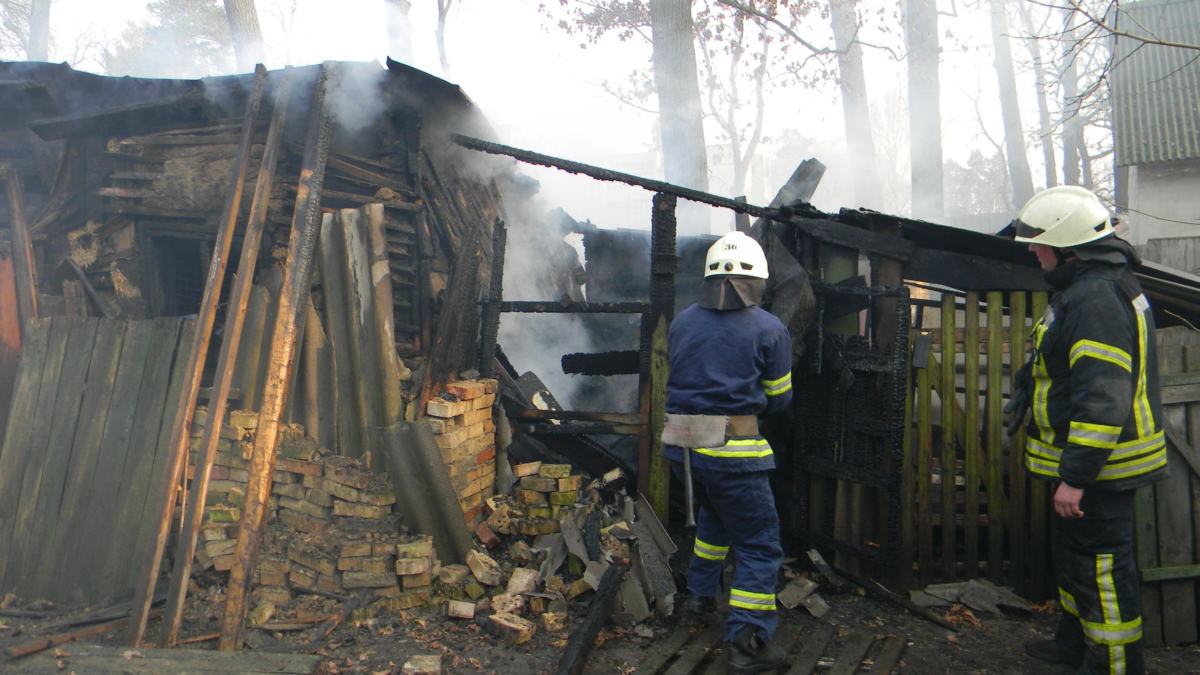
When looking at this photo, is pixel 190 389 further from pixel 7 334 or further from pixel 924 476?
pixel 924 476

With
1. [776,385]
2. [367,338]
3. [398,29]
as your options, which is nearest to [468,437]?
[367,338]

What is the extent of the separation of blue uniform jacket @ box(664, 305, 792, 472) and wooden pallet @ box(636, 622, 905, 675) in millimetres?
1048

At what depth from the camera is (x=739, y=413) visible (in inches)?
157

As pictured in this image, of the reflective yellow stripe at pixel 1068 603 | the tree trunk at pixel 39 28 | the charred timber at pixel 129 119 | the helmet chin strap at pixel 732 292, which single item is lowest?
the reflective yellow stripe at pixel 1068 603

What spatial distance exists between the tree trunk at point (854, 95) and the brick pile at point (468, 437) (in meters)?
14.6

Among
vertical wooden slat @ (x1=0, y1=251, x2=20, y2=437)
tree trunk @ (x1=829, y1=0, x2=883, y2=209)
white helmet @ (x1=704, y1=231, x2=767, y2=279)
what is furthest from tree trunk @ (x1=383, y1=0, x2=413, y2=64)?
white helmet @ (x1=704, y1=231, x2=767, y2=279)

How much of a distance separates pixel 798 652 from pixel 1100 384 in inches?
83.5

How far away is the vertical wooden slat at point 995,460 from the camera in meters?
4.74

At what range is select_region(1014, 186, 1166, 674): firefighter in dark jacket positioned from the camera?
133 inches

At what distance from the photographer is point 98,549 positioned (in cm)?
474

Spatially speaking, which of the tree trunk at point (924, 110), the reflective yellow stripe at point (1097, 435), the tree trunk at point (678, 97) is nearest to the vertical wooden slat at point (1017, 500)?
the reflective yellow stripe at point (1097, 435)

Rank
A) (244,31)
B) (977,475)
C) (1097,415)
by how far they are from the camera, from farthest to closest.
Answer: (244,31), (977,475), (1097,415)

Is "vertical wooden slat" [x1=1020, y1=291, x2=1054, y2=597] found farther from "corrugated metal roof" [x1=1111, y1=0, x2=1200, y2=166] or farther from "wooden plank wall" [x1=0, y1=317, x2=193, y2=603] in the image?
"corrugated metal roof" [x1=1111, y1=0, x2=1200, y2=166]

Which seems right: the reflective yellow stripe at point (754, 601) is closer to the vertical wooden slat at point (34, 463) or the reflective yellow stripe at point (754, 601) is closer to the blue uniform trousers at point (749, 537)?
the blue uniform trousers at point (749, 537)
